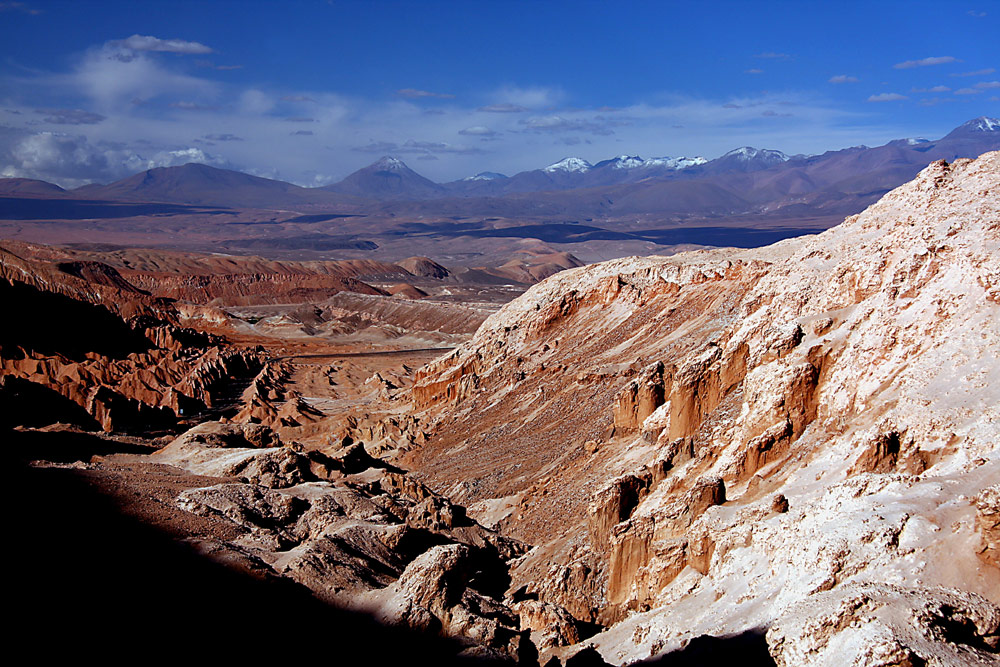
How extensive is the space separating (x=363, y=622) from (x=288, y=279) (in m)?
96.1

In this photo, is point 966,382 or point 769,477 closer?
point 966,382

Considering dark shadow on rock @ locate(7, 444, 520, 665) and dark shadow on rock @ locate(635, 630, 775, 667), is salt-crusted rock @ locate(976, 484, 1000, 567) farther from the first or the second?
dark shadow on rock @ locate(7, 444, 520, 665)

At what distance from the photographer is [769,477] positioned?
15.3 metres

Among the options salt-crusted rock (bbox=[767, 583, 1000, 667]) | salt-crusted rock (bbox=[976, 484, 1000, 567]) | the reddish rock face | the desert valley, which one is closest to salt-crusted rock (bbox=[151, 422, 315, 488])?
the desert valley

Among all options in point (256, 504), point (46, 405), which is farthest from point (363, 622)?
point (46, 405)

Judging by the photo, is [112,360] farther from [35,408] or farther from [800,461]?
[800,461]

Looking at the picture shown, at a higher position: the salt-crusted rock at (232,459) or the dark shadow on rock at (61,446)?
the dark shadow on rock at (61,446)

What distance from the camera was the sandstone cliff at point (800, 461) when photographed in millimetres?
10383

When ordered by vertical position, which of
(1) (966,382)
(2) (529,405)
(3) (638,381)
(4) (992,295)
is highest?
(4) (992,295)

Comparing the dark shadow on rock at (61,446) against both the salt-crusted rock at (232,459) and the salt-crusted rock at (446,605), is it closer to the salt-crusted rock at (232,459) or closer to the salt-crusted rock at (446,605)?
the salt-crusted rock at (232,459)

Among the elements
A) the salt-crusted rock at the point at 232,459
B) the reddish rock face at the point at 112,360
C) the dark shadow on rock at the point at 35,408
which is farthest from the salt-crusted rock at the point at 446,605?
the reddish rock face at the point at 112,360

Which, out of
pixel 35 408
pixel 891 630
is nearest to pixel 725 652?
pixel 891 630

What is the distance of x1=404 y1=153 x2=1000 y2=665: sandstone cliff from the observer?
409 inches

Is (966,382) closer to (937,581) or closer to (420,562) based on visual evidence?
(937,581)
